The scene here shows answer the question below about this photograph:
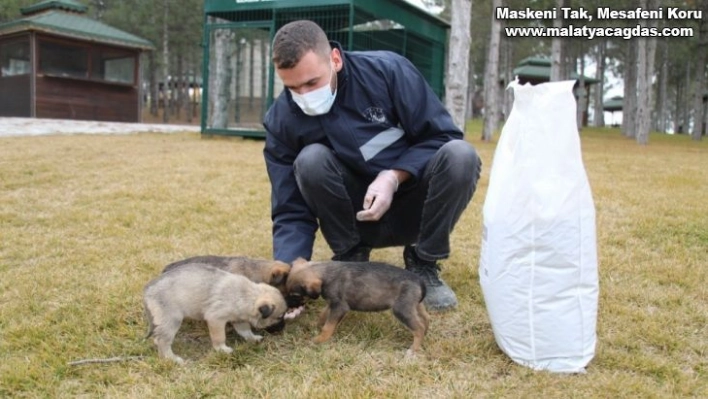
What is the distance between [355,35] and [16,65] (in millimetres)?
15529

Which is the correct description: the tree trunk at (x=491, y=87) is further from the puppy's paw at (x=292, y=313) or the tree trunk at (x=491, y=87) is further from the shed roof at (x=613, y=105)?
the shed roof at (x=613, y=105)

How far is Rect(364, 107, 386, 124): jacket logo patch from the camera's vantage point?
10.2 feet

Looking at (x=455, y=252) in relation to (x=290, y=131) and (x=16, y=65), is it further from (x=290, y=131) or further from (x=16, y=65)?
(x=16, y=65)

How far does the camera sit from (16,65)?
2084 centimetres

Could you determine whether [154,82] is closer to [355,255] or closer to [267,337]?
[355,255]

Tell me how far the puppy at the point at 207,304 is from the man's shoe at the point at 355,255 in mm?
789

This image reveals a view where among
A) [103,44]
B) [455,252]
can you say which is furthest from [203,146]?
[103,44]

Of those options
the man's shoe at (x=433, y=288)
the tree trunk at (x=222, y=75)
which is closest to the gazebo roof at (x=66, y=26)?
the tree trunk at (x=222, y=75)

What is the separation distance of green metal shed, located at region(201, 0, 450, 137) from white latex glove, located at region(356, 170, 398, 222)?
8.15 meters

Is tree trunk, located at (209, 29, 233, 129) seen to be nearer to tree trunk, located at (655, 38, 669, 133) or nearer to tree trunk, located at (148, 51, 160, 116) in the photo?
tree trunk, located at (148, 51, 160, 116)

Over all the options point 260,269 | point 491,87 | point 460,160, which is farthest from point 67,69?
point 460,160

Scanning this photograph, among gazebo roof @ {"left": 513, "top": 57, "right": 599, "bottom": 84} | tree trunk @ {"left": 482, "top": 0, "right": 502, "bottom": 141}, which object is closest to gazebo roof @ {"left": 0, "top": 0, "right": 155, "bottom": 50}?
tree trunk @ {"left": 482, "top": 0, "right": 502, "bottom": 141}

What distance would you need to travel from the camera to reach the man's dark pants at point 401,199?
289 cm

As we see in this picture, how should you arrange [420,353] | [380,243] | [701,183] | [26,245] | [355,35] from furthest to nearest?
1. [355,35]
2. [701,183]
3. [26,245]
4. [380,243]
5. [420,353]
